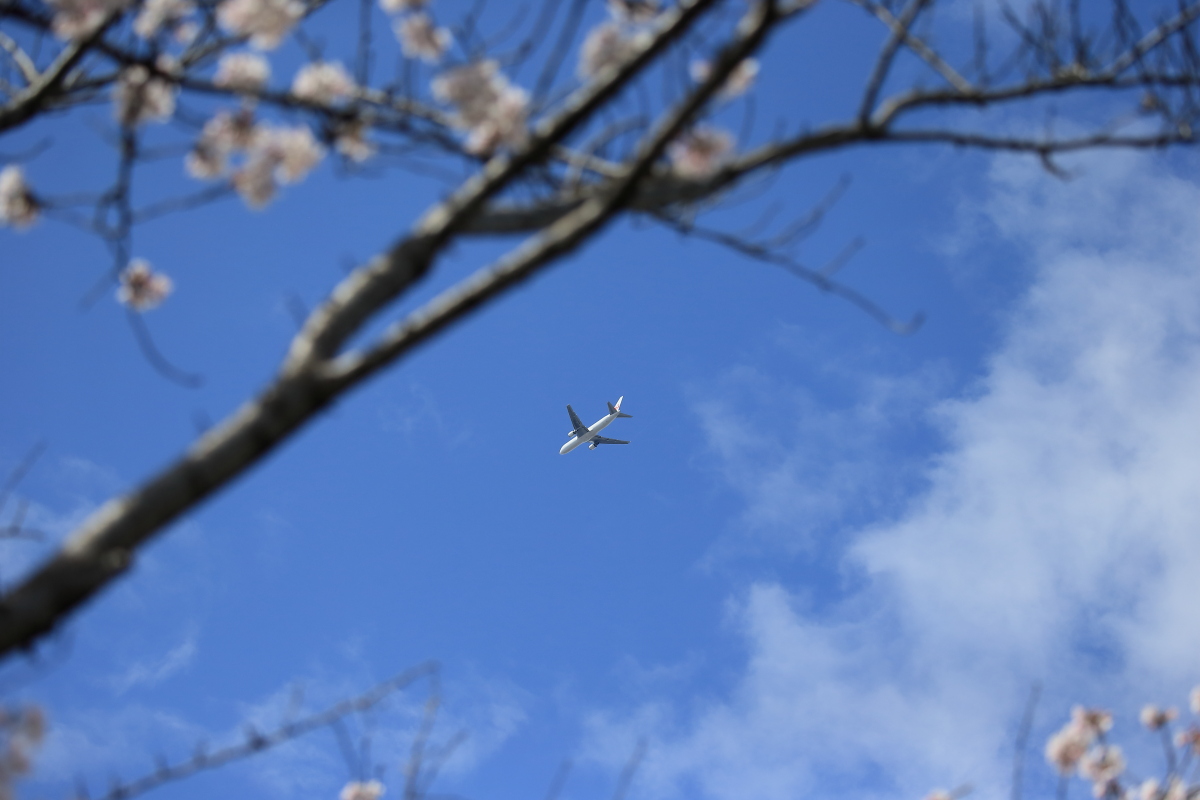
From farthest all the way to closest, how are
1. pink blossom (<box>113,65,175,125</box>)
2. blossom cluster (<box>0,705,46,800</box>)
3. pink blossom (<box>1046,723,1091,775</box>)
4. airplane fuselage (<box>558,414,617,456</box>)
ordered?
airplane fuselage (<box>558,414,617,456</box>) → pink blossom (<box>1046,723,1091,775</box>) → pink blossom (<box>113,65,175,125</box>) → blossom cluster (<box>0,705,46,800</box>)

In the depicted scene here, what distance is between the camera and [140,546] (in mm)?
2449

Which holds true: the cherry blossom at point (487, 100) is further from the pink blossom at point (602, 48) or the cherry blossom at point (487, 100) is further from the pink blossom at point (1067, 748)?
the pink blossom at point (1067, 748)

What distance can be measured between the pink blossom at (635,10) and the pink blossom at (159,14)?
2.49 metres

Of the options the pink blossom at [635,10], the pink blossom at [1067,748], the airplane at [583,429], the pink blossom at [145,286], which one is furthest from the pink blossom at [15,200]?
the airplane at [583,429]

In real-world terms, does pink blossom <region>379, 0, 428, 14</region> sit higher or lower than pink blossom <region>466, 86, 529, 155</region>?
higher

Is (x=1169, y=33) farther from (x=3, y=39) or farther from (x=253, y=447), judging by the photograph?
(x=3, y=39)

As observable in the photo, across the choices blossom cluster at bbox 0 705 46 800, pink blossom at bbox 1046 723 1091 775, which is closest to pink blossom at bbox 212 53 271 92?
blossom cluster at bbox 0 705 46 800

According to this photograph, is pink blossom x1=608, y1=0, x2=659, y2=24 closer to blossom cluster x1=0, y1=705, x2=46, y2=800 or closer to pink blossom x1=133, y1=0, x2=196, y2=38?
pink blossom x1=133, y1=0, x2=196, y2=38

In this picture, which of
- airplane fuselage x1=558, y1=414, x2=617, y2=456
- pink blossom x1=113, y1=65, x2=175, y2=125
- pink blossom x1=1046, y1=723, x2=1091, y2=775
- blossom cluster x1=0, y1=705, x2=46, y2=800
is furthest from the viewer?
airplane fuselage x1=558, y1=414, x2=617, y2=456

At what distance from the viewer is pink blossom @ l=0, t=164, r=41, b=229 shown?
14.9ft

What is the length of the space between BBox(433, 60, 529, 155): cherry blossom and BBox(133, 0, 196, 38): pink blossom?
196cm

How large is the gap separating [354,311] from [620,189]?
A: 38.4 inches

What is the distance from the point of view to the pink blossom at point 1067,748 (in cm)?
693

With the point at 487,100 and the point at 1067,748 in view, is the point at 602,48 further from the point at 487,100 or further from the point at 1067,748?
the point at 1067,748
